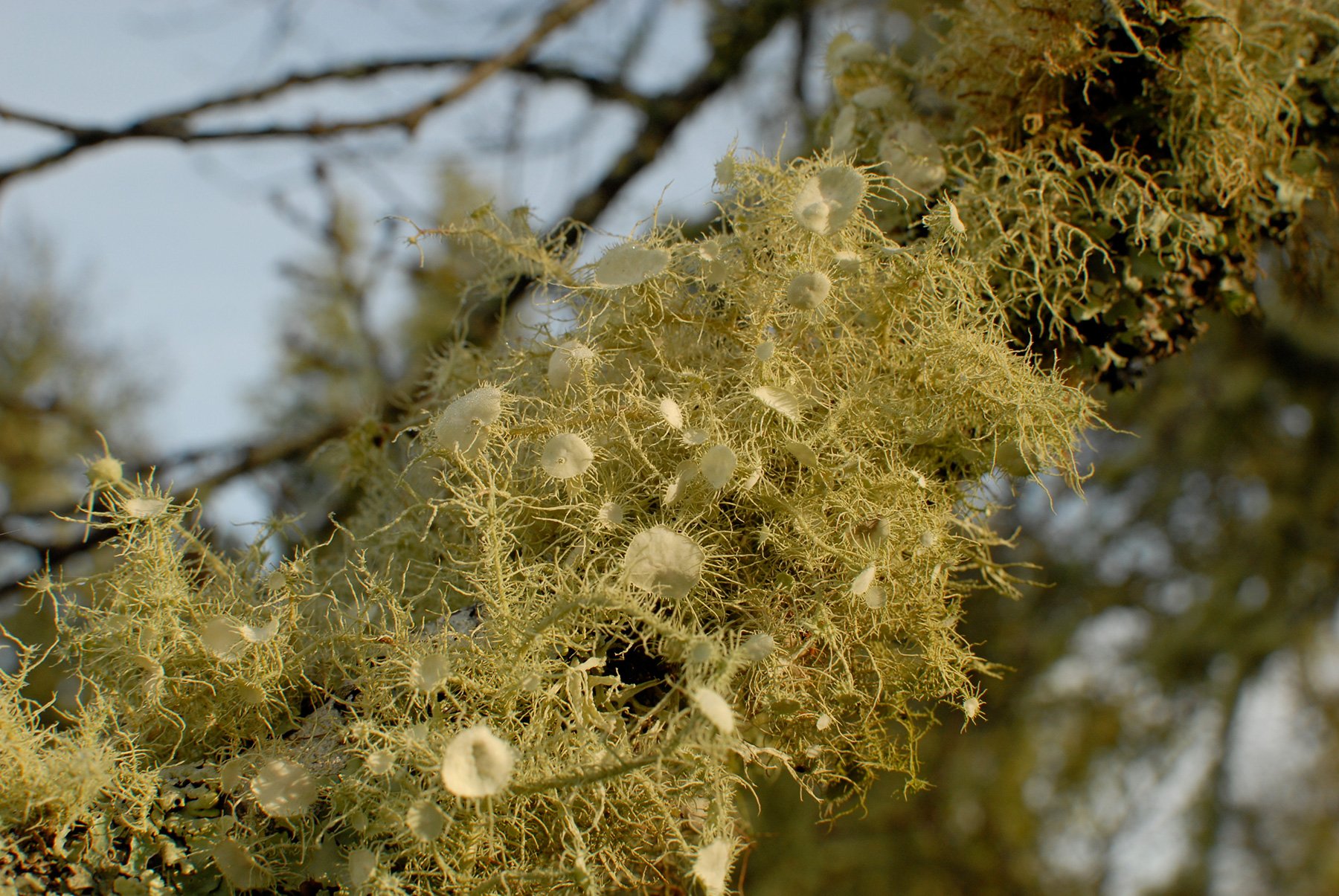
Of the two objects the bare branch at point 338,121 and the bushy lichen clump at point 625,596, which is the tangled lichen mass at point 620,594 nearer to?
the bushy lichen clump at point 625,596

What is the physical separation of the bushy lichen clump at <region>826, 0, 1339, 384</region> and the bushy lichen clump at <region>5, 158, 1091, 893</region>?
12 cm

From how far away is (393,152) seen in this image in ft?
6.88

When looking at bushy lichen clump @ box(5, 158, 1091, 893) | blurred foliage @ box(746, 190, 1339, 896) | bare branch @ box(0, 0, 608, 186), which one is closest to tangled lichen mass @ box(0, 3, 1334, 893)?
bushy lichen clump @ box(5, 158, 1091, 893)

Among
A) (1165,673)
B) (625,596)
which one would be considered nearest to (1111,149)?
(625,596)

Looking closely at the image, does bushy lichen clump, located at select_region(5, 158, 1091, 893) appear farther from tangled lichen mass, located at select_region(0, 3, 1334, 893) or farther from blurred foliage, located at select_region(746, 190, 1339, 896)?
blurred foliage, located at select_region(746, 190, 1339, 896)

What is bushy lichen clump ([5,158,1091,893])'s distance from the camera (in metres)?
0.58

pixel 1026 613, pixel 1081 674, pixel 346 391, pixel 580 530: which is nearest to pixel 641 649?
pixel 580 530

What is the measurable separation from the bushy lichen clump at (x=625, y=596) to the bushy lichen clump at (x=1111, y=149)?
0.12 meters

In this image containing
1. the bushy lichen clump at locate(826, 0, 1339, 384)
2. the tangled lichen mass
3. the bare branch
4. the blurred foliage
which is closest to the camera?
the tangled lichen mass

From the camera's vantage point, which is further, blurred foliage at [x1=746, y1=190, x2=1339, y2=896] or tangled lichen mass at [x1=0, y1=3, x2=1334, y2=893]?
blurred foliage at [x1=746, y1=190, x2=1339, y2=896]

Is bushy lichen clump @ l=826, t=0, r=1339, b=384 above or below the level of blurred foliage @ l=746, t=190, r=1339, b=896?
above

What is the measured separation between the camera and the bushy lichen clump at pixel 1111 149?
82cm

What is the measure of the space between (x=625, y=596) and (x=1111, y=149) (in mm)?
674

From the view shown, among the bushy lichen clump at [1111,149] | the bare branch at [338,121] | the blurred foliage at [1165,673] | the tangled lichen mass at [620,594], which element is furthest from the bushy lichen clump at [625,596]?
the blurred foliage at [1165,673]
